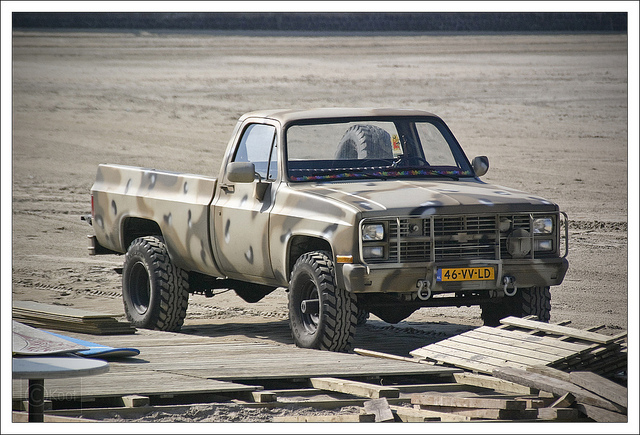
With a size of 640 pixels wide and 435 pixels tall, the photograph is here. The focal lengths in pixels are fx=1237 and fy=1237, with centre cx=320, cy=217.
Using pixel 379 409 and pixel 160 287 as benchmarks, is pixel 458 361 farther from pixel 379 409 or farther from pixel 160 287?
pixel 160 287

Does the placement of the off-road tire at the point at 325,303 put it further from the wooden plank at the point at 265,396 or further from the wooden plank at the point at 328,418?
the wooden plank at the point at 328,418

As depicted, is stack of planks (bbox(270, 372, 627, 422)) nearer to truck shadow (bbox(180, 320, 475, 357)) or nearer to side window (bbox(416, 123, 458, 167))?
truck shadow (bbox(180, 320, 475, 357))

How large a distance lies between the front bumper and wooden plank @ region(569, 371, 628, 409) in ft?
4.58

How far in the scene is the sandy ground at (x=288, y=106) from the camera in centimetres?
1534

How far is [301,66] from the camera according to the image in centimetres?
3325

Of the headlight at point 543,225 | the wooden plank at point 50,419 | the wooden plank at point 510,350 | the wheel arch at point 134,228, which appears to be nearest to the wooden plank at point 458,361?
the wooden plank at point 510,350

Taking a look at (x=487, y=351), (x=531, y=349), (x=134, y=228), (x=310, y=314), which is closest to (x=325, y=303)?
(x=310, y=314)

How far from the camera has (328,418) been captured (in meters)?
7.55

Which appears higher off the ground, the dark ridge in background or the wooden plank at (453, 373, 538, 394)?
the dark ridge in background

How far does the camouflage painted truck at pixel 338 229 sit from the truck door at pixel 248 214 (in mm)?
12

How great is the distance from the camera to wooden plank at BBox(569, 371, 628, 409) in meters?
7.76

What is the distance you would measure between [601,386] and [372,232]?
2137 mm

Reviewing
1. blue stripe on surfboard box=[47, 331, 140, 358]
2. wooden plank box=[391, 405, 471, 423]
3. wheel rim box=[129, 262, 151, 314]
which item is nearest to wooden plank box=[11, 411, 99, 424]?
blue stripe on surfboard box=[47, 331, 140, 358]

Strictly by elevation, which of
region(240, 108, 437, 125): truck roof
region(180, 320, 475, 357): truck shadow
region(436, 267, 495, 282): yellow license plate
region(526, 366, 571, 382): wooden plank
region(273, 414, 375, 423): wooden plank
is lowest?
region(180, 320, 475, 357): truck shadow
